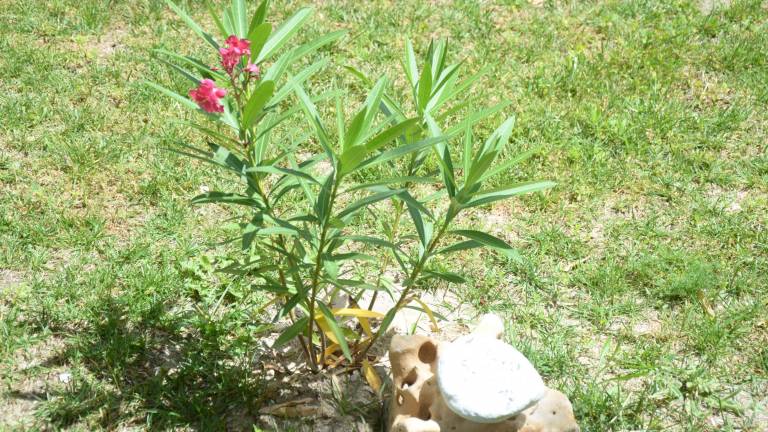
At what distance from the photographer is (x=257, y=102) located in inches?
96.0

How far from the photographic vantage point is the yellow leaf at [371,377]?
3.15 m

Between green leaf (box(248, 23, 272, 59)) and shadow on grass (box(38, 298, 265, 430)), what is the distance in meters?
1.36

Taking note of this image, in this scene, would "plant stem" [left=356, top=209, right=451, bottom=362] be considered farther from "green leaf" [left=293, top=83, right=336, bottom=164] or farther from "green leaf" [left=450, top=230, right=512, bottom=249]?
"green leaf" [left=293, top=83, right=336, bottom=164]

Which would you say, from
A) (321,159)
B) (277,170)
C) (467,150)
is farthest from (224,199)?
(467,150)

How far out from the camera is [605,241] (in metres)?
4.32

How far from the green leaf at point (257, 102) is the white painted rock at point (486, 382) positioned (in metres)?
1.00

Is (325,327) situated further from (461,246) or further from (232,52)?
(232,52)

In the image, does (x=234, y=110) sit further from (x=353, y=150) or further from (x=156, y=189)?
(x=156, y=189)

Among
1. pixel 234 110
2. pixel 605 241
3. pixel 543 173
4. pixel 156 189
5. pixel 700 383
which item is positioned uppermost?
pixel 234 110

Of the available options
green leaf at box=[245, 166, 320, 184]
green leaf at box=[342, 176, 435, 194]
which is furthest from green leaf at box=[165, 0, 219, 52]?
green leaf at box=[342, 176, 435, 194]

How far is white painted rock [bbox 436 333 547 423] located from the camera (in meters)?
2.53

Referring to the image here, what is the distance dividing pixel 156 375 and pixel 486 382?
1.49 m

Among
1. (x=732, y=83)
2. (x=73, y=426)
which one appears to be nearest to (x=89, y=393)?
(x=73, y=426)

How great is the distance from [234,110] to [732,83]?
13.3ft
